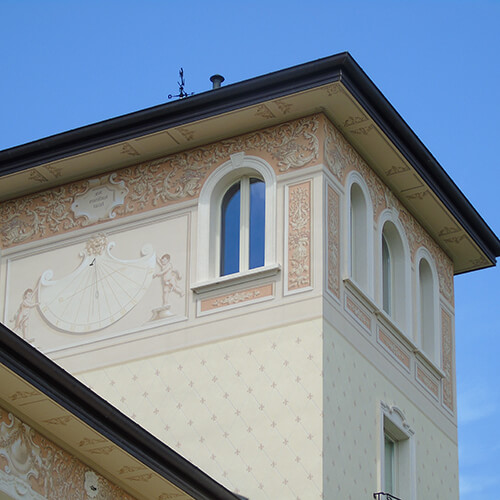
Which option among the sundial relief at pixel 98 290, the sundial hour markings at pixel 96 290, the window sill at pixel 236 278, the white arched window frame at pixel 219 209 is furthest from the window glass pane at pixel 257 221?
the sundial hour markings at pixel 96 290

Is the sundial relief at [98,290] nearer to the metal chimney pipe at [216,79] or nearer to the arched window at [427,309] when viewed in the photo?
the metal chimney pipe at [216,79]

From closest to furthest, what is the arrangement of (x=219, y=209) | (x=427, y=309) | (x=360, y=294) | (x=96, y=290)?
1. (x=360, y=294)
2. (x=219, y=209)
3. (x=96, y=290)
4. (x=427, y=309)

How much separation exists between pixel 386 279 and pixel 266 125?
2924mm

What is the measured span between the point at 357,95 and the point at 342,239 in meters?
1.86

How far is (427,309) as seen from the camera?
22.7m

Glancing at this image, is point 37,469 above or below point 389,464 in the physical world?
below

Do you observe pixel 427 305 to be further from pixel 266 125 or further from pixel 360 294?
pixel 266 125

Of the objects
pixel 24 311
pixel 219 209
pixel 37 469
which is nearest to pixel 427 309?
pixel 219 209

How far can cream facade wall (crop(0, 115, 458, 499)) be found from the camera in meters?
18.8

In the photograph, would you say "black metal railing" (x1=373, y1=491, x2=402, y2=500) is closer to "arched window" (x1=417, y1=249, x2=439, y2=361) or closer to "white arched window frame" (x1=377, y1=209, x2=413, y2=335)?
"white arched window frame" (x1=377, y1=209, x2=413, y2=335)

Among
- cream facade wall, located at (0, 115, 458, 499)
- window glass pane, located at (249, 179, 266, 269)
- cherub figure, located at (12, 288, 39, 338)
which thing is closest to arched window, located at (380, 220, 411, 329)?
cream facade wall, located at (0, 115, 458, 499)

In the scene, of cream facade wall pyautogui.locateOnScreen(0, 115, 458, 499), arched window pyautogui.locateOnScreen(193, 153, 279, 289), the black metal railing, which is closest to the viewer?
cream facade wall pyautogui.locateOnScreen(0, 115, 458, 499)

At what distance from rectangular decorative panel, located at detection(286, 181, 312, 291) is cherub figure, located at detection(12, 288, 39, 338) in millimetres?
3934

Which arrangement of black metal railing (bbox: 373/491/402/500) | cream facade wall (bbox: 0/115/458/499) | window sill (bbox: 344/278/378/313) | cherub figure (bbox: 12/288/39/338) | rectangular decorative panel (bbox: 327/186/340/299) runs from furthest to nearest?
cherub figure (bbox: 12/288/39/338) → window sill (bbox: 344/278/378/313) → rectangular decorative panel (bbox: 327/186/340/299) → black metal railing (bbox: 373/491/402/500) → cream facade wall (bbox: 0/115/458/499)
